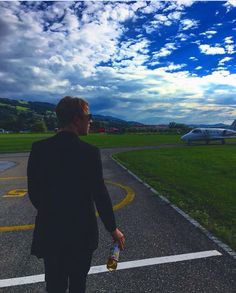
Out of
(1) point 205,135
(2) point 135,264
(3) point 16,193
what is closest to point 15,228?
(2) point 135,264

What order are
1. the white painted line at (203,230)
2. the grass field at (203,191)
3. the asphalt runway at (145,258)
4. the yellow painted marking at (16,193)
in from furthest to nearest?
1. the yellow painted marking at (16,193)
2. the grass field at (203,191)
3. the white painted line at (203,230)
4. the asphalt runway at (145,258)

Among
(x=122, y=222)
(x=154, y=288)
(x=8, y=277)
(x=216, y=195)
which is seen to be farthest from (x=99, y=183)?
(x=216, y=195)

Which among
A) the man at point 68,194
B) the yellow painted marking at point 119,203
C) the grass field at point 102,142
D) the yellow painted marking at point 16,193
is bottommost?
the grass field at point 102,142

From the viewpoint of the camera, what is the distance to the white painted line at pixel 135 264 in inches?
181

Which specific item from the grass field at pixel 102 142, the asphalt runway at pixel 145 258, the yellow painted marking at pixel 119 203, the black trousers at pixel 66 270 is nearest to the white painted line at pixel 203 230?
the asphalt runway at pixel 145 258

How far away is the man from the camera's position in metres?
2.97

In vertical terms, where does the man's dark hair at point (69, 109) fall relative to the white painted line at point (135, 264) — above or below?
above

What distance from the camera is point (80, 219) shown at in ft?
9.86

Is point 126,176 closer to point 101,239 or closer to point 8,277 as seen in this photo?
point 101,239

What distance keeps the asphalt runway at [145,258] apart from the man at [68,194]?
5.07 feet

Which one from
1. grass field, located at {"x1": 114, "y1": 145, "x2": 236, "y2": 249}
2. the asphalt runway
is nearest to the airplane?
grass field, located at {"x1": 114, "y1": 145, "x2": 236, "y2": 249}

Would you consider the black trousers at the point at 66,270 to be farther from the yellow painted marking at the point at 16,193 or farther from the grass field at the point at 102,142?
the grass field at the point at 102,142

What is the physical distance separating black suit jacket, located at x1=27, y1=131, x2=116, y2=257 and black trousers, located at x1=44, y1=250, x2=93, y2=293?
8cm

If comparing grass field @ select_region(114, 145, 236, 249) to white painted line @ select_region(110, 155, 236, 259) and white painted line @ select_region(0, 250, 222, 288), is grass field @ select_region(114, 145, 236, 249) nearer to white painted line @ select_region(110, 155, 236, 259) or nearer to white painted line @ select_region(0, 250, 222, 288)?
white painted line @ select_region(110, 155, 236, 259)
